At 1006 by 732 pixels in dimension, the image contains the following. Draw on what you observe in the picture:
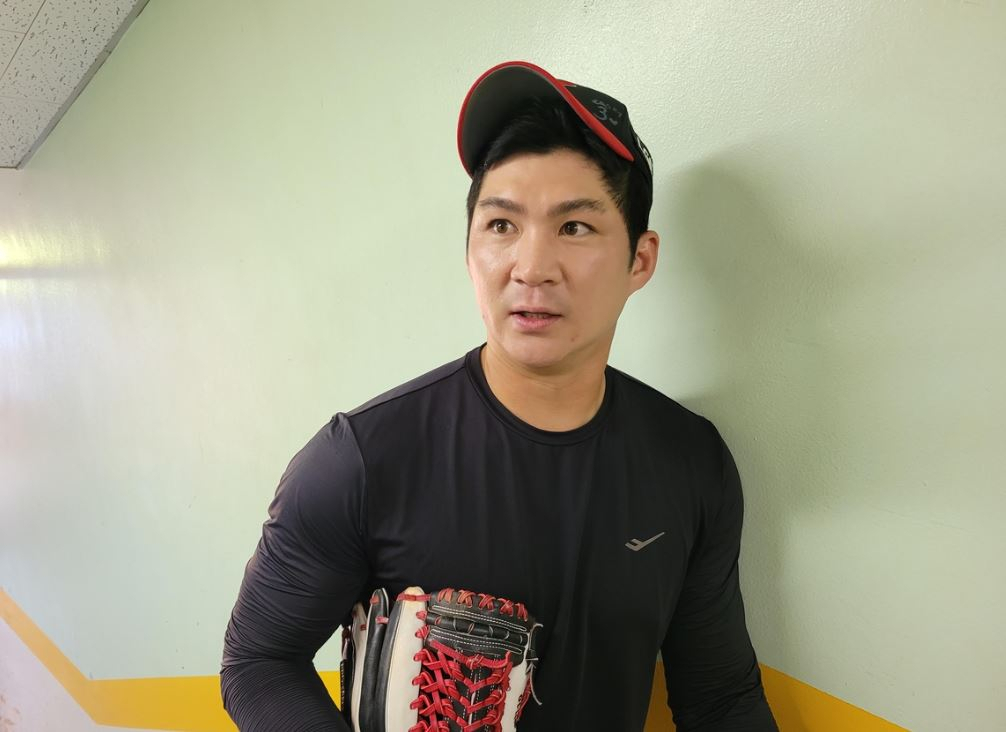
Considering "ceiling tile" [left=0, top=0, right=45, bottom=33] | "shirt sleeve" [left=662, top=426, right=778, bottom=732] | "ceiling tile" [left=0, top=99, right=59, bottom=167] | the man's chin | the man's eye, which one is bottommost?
"shirt sleeve" [left=662, top=426, right=778, bottom=732]

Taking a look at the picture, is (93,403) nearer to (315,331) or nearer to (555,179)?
(315,331)

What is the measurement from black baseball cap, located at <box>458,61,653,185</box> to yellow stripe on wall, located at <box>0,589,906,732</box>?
662 millimetres

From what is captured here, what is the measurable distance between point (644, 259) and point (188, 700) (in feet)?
5.76

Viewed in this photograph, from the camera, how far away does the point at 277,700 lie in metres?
0.95

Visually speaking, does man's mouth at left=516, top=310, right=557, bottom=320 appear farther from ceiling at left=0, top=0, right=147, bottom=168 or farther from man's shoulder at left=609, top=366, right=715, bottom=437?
ceiling at left=0, top=0, right=147, bottom=168

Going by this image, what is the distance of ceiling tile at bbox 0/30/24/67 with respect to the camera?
6.47 ft

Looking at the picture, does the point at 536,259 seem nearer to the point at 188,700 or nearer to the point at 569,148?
the point at 569,148

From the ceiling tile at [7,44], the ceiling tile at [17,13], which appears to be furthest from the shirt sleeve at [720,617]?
the ceiling tile at [7,44]

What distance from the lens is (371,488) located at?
3.12ft

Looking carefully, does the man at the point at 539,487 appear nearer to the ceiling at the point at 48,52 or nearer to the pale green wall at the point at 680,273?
the pale green wall at the point at 680,273

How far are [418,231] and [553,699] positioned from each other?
2.45 ft

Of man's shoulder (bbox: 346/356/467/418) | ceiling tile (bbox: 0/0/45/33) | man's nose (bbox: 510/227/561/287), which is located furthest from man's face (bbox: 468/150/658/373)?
ceiling tile (bbox: 0/0/45/33)

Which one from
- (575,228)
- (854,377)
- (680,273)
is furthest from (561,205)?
(854,377)

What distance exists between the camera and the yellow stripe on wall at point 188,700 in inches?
39.4
